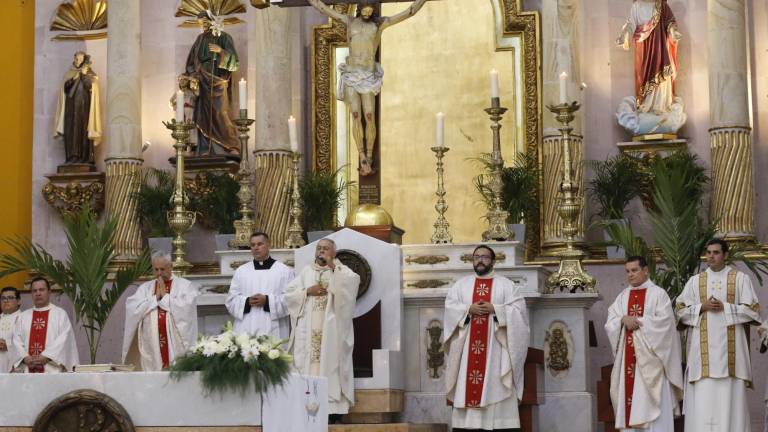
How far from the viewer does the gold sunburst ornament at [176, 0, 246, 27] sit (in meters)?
18.3

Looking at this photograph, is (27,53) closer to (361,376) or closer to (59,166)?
(59,166)

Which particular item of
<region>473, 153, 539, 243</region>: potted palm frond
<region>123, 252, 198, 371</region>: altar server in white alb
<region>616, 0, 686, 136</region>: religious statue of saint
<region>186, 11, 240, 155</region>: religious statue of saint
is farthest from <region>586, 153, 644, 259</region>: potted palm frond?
<region>123, 252, 198, 371</region>: altar server in white alb

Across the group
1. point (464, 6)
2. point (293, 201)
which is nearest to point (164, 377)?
point (293, 201)

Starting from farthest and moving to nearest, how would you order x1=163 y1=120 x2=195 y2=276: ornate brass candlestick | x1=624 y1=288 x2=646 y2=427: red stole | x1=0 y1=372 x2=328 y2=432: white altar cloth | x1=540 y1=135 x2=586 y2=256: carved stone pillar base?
x1=540 y1=135 x2=586 y2=256: carved stone pillar base, x1=163 y1=120 x2=195 y2=276: ornate brass candlestick, x1=624 y1=288 x2=646 y2=427: red stole, x1=0 y1=372 x2=328 y2=432: white altar cloth

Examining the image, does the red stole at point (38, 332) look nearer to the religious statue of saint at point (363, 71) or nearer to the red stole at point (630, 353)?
the religious statue of saint at point (363, 71)

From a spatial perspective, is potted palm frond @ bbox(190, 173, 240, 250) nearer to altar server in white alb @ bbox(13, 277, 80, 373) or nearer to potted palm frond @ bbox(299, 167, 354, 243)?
potted palm frond @ bbox(299, 167, 354, 243)

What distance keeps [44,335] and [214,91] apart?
17.1 feet

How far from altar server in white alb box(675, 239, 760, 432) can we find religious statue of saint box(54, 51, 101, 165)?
27.6 ft

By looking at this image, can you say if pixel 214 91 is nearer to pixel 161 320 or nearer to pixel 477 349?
pixel 161 320

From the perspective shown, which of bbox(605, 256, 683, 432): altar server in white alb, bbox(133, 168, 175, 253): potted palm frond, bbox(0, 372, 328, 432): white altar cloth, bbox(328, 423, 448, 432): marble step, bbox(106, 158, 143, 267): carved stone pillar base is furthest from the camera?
bbox(106, 158, 143, 267): carved stone pillar base

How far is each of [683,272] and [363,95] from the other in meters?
3.74

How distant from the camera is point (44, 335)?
13.4 m

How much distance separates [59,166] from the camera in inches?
716

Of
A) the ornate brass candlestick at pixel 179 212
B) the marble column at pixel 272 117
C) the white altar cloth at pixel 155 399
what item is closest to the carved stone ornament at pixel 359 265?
the ornate brass candlestick at pixel 179 212
